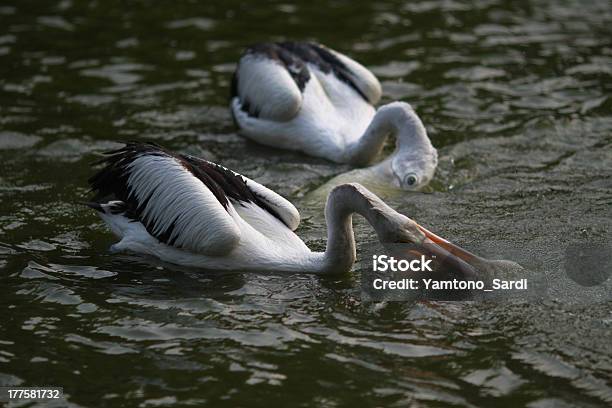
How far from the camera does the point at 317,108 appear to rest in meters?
9.91

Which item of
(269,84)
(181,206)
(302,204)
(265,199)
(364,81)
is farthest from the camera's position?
(364,81)

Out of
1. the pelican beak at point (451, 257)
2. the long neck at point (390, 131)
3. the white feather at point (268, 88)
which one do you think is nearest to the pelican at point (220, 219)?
the pelican beak at point (451, 257)

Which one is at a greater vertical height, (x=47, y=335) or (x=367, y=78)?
(x=367, y=78)

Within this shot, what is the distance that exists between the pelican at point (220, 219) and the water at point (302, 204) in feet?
0.44

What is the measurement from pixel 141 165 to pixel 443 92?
14.0 ft

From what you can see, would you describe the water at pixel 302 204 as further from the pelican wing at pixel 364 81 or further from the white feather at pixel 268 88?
the pelican wing at pixel 364 81

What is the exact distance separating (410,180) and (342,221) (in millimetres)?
1906

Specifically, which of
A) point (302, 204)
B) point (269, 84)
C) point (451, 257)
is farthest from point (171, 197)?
point (269, 84)

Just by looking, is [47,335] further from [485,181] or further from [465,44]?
[465,44]

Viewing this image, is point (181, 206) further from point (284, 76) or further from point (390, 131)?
point (284, 76)

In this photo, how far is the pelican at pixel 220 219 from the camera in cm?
677

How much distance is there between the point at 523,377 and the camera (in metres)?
5.69

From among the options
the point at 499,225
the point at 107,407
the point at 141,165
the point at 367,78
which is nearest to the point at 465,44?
the point at 367,78

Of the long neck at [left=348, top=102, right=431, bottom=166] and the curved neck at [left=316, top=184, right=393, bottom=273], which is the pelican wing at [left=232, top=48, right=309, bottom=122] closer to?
the long neck at [left=348, top=102, right=431, bottom=166]
